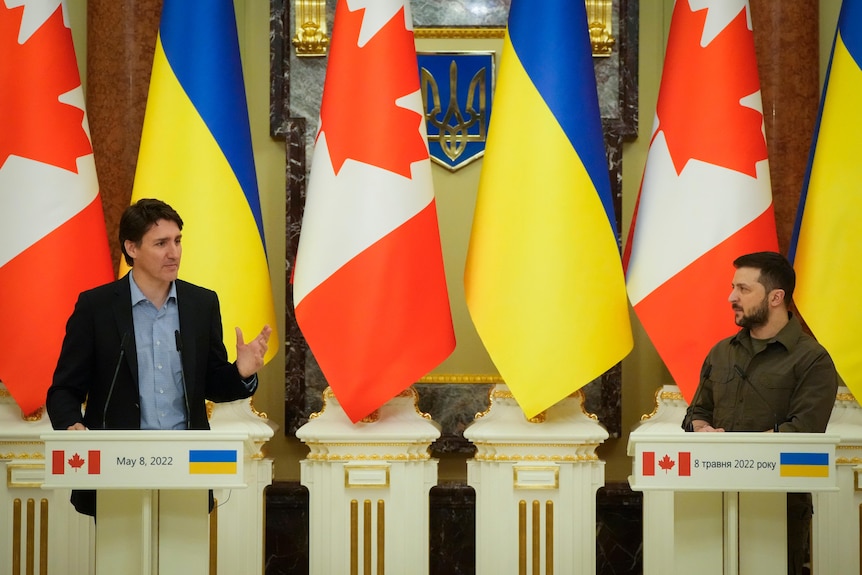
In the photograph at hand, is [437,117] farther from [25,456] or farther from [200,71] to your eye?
[25,456]

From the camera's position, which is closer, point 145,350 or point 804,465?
point 804,465

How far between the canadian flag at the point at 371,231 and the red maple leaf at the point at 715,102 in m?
0.94

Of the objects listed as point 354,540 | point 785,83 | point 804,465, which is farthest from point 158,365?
point 785,83

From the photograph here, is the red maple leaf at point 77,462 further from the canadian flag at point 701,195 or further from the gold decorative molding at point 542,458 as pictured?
the canadian flag at point 701,195

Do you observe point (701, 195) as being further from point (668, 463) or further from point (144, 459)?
point (144, 459)

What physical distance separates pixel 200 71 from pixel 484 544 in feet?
6.60

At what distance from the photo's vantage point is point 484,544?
3.59 m

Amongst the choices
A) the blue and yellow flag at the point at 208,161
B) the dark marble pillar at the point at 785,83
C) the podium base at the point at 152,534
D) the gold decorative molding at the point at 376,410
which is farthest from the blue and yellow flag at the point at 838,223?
the podium base at the point at 152,534

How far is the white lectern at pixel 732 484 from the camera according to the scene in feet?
8.01

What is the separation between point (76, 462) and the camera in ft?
7.91

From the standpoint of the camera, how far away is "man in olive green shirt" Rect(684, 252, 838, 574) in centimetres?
285

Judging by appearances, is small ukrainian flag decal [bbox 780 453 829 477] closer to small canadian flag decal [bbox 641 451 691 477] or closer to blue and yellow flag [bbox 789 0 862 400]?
small canadian flag decal [bbox 641 451 691 477]

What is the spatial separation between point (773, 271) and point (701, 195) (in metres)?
0.68

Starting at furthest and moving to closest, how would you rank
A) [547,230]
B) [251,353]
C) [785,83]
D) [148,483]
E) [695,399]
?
1. [785,83]
2. [547,230]
3. [695,399]
4. [251,353]
5. [148,483]
